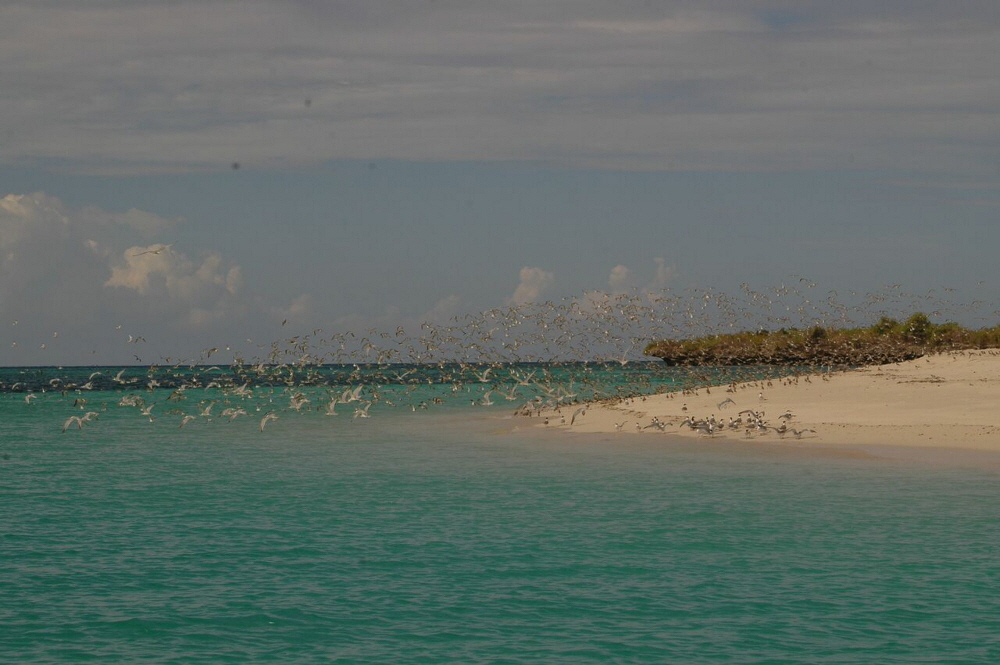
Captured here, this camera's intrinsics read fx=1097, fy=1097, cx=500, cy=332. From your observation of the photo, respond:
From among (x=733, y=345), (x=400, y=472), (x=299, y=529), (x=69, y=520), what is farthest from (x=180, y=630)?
(x=733, y=345)

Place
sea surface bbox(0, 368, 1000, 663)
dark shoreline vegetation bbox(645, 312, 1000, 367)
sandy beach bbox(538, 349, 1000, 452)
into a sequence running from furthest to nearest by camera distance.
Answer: dark shoreline vegetation bbox(645, 312, 1000, 367) → sandy beach bbox(538, 349, 1000, 452) → sea surface bbox(0, 368, 1000, 663)

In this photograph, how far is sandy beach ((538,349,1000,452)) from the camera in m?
34.0

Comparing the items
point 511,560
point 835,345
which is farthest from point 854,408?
point 835,345

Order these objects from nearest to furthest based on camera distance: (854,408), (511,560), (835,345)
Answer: (511,560) < (854,408) < (835,345)

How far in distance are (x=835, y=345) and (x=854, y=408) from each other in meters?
48.4

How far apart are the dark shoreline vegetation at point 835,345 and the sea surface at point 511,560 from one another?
1384 inches

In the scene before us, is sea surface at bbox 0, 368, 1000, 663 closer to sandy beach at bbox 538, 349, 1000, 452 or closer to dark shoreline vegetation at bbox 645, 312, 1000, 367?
sandy beach at bbox 538, 349, 1000, 452

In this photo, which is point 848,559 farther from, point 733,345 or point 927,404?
point 733,345

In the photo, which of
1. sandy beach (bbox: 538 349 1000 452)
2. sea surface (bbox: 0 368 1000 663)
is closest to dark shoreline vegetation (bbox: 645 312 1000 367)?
sandy beach (bbox: 538 349 1000 452)

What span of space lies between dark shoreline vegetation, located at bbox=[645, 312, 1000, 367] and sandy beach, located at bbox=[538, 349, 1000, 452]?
1016 cm

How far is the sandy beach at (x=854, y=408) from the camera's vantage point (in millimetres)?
34031

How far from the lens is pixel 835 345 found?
86688mm

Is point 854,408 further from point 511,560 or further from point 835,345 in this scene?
point 835,345

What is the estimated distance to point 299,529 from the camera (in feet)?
69.2
